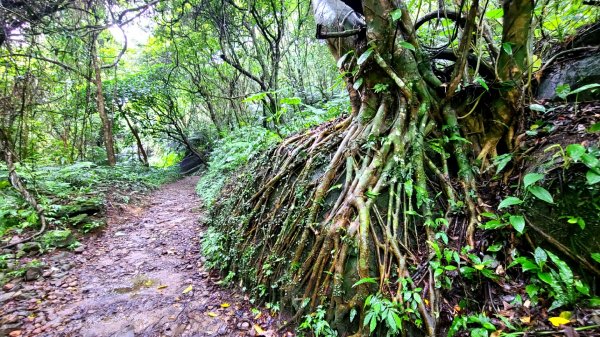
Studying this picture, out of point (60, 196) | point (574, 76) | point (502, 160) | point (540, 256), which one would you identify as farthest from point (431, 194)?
point (60, 196)

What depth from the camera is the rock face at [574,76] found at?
2793 mm

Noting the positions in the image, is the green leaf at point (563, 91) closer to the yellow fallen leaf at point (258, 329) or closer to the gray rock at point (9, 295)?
the yellow fallen leaf at point (258, 329)

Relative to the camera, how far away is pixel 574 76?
2945 millimetres

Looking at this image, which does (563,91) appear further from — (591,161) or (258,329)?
(258,329)

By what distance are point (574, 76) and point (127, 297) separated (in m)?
5.77

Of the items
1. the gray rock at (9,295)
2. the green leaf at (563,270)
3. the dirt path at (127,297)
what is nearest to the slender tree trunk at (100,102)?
the dirt path at (127,297)

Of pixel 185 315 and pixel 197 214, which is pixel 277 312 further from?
pixel 197 214

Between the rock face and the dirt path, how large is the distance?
393 cm

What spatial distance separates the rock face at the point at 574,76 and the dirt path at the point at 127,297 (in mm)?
3931

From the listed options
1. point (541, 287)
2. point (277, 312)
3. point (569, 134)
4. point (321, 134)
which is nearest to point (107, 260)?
point (277, 312)

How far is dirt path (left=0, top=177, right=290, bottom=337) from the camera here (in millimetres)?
3086

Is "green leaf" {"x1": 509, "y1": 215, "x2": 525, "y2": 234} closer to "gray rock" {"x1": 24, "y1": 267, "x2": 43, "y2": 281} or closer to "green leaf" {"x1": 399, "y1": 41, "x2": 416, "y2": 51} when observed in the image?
"green leaf" {"x1": 399, "y1": 41, "x2": 416, "y2": 51}

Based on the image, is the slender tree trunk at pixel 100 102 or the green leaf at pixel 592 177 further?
the slender tree trunk at pixel 100 102

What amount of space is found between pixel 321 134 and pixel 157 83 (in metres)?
11.0
